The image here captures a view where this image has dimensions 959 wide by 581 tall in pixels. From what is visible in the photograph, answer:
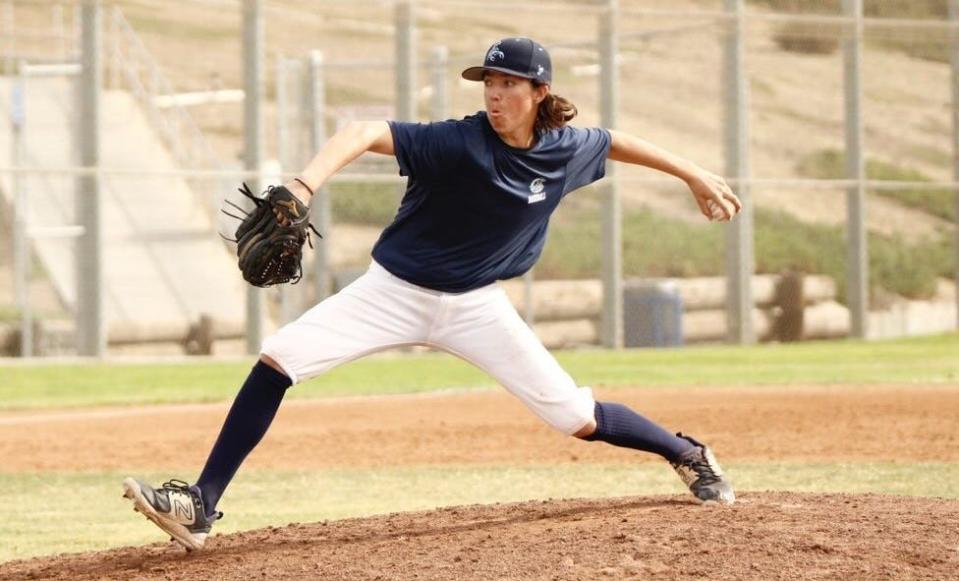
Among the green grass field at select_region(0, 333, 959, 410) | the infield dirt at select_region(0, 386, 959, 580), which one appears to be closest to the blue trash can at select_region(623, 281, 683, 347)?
the green grass field at select_region(0, 333, 959, 410)

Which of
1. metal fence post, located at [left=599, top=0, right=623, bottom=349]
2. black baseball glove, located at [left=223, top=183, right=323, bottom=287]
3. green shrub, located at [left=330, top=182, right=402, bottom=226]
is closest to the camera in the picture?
black baseball glove, located at [left=223, top=183, right=323, bottom=287]

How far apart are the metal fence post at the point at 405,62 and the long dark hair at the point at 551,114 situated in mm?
14026

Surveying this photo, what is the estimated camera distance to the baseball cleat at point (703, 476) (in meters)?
5.74

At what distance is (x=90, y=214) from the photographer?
17641 mm

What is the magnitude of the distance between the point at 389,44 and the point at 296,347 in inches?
1508

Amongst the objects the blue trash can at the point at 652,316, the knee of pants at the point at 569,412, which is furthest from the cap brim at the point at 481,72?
the blue trash can at the point at 652,316

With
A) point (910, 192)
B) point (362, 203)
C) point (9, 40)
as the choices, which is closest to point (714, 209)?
point (9, 40)

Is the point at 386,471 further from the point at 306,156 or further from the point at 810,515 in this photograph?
the point at 306,156

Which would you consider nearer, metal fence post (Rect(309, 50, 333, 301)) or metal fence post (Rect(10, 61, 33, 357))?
metal fence post (Rect(10, 61, 33, 357))

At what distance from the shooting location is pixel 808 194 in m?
38.6

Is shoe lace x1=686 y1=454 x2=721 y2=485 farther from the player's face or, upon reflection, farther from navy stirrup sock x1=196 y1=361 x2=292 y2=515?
navy stirrup sock x1=196 y1=361 x2=292 y2=515

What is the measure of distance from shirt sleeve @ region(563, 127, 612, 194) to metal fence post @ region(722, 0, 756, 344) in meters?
15.5

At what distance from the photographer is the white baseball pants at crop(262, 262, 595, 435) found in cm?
516

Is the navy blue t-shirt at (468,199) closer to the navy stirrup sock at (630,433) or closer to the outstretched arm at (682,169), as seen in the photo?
the outstretched arm at (682,169)
